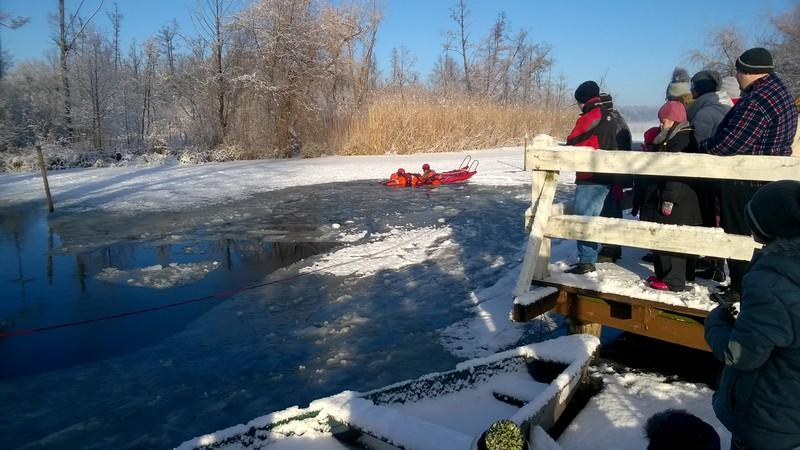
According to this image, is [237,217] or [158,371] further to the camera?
[237,217]

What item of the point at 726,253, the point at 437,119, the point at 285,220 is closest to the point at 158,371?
the point at 726,253

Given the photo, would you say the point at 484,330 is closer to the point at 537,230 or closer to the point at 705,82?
the point at 537,230

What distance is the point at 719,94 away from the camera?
508 cm

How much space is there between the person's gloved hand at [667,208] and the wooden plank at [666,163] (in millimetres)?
528

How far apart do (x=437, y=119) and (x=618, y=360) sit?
2026 cm

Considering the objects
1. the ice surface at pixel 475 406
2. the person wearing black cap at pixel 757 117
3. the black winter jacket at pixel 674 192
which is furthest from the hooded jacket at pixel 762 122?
the ice surface at pixel 475 406

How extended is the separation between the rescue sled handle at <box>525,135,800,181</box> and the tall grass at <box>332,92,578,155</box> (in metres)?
18.7

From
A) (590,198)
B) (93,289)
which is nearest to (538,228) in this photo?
(590,198)

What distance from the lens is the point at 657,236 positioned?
12.9 feet

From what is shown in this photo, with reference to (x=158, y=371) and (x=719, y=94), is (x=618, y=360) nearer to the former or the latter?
(x=719, y=94)

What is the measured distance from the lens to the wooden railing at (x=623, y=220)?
3.64m

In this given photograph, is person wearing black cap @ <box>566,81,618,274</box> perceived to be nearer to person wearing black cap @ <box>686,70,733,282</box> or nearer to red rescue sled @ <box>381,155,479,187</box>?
person wearing black cap @ <box>686,70,733,282</box>

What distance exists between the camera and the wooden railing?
3641 mm

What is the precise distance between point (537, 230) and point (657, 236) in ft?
2.92
